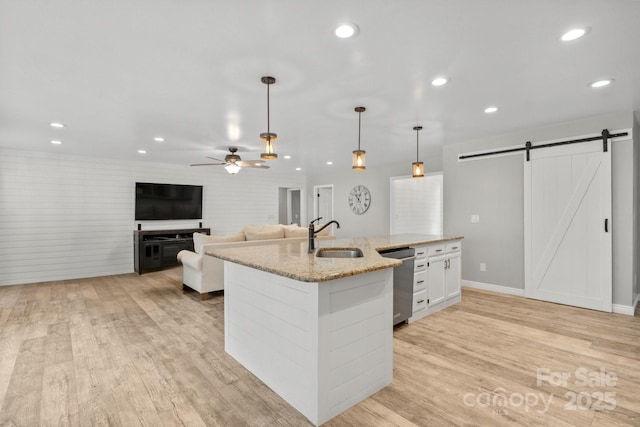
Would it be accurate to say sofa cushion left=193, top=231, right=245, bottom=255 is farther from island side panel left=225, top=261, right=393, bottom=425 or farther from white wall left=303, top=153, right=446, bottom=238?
white wall left=303, top=153, right=446, bottom=238

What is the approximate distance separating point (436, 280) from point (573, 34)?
265cm

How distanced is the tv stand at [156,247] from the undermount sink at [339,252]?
4.95 metres

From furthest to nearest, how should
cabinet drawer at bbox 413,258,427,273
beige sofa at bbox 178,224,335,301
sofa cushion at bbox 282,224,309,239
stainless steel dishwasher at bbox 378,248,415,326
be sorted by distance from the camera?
sofa cushion at bbox 282,224,309,239
beige sofa at bbox 178,224,335,301
cabinet drawer at bbox 413,258,427,273
stainless steel dishwasher at bbox 378,248,415,326

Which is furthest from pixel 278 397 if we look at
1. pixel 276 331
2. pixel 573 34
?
pixel 573 34

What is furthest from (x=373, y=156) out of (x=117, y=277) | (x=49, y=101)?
(x=117, y=277)

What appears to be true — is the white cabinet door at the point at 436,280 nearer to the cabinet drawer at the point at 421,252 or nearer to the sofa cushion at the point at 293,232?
the cabinet drawer at the point at 421,252

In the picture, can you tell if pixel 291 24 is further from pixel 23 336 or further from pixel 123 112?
pixel 23 336

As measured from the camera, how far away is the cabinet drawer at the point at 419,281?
11.4ft

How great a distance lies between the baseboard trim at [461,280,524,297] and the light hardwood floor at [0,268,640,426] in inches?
19.2

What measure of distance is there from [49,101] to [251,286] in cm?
289

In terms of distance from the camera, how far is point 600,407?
1938mm

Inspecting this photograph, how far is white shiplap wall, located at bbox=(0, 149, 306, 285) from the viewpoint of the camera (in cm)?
544

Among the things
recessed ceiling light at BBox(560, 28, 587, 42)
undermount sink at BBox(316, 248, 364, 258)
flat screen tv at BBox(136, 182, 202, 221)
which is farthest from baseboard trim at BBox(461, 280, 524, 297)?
flat screen tv at BBox(136, 182, 202, 221)

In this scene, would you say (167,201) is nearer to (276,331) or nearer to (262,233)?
(262,233)
